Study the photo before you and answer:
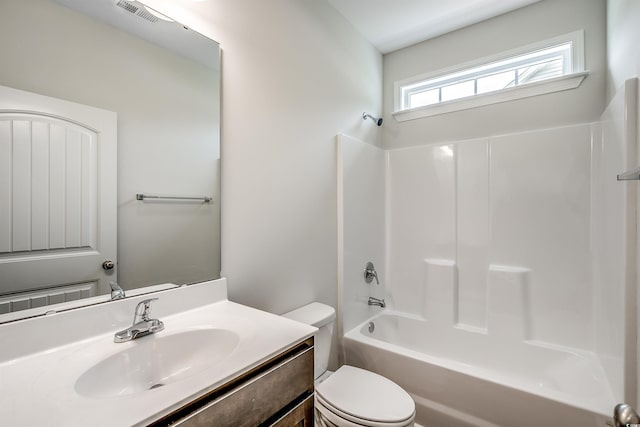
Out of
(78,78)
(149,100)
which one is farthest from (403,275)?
(78,78)

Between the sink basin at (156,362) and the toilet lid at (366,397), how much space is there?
2.34 feet

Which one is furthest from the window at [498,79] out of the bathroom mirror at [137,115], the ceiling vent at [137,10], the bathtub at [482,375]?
the ceiling vent at [137,10]

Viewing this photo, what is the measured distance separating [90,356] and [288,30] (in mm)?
1814

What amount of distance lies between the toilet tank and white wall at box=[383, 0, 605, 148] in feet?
5.58

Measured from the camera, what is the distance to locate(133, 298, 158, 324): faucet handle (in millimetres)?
1101

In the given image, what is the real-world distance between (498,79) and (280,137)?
190 cm

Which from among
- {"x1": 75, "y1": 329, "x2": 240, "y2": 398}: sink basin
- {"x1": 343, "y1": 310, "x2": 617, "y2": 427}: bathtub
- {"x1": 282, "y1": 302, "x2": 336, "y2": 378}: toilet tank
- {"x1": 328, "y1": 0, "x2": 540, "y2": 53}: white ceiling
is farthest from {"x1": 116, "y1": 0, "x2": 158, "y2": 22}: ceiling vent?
{"x1": 343, "y1": 310, "x2": 617, "y2": 427}: bathtub

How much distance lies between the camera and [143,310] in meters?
1.13

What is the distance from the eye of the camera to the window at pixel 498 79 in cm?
207

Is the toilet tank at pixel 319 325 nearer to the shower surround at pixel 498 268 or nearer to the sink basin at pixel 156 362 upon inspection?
the shower surround at pixel 498 268

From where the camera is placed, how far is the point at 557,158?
206 cm

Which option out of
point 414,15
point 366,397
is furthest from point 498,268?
point 414,15

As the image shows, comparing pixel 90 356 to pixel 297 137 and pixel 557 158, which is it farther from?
pixel 557 158

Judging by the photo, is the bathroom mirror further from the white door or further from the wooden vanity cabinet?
the wooden vanity cabinet
